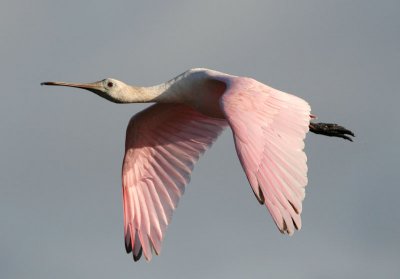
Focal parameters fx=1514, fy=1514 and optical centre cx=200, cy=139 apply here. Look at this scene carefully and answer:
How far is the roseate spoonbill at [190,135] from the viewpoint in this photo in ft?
55.1

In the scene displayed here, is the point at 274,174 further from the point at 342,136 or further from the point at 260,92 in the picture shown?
the point at 342,136

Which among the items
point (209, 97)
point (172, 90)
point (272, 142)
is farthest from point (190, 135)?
point (272, 142)

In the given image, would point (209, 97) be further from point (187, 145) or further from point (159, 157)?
point (159, 157)

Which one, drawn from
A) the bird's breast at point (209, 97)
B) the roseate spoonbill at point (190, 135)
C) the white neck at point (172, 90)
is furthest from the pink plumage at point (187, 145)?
the white neck at point (172, 90)

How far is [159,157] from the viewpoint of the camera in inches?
865

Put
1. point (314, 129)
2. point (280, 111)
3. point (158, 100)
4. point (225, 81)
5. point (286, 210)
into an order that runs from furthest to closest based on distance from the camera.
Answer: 1. point (314, 129)
2. point (158, 100)
3. point (225, 81)
4. point (280, 111)
5. point (286, 210)

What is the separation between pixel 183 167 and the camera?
21.7 m

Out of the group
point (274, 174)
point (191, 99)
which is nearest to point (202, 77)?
point (191, 99)

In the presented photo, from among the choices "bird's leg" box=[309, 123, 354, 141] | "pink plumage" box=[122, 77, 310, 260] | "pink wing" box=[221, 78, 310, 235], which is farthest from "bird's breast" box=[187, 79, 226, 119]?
"bird's leg" box=[309, 123, 354, 141]

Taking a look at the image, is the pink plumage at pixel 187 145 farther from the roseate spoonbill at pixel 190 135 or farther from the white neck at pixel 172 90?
the white neck at pixel 172 90

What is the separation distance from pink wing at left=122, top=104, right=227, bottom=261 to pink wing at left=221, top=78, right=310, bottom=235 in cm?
295

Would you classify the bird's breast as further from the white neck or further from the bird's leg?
the bird's leg

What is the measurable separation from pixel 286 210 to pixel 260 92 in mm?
2784

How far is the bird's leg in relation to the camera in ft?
72.6
